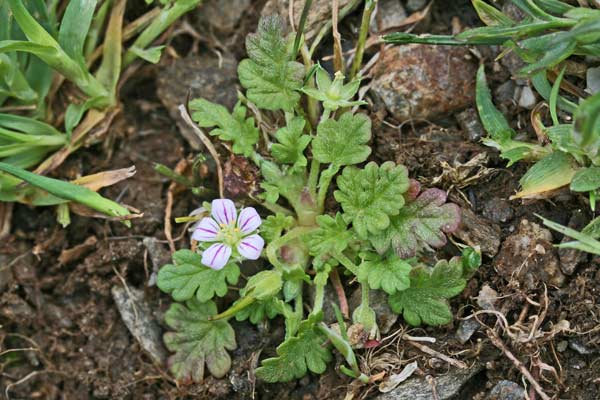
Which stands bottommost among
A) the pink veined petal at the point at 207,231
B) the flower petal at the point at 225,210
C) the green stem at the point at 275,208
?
the green stem at the point at 275,208

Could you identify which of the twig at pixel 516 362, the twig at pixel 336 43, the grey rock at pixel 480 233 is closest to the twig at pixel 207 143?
the twig at pixel 336 43

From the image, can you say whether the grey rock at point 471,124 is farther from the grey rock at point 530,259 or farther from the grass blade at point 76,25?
the grass blade at point 76,25

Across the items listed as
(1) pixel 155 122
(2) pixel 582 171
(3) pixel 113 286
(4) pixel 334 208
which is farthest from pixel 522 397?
(1) pixel 155 122

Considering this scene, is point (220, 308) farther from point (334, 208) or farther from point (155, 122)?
point (155, 122)

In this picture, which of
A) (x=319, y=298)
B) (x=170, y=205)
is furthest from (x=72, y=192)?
(x=319, y=298)

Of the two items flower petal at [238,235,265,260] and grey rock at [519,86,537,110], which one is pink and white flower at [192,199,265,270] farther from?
grey rock at [519,86,537,110]

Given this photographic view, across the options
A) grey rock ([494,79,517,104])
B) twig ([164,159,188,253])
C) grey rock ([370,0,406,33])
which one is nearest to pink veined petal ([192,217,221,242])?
twig ([164,159,188,253])
